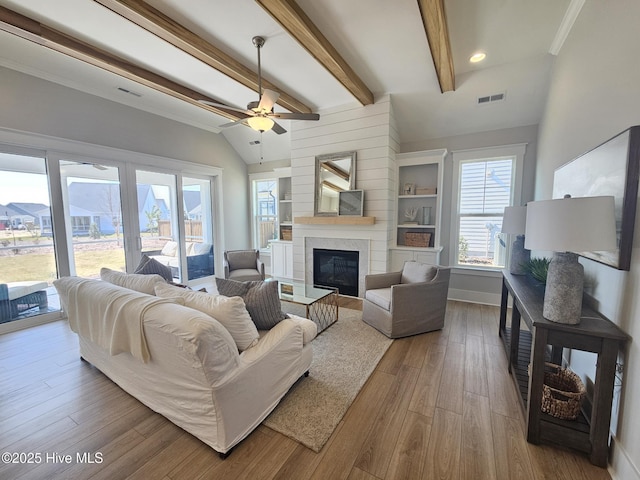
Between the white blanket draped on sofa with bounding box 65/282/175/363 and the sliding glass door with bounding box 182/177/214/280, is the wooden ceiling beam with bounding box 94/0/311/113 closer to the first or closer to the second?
the white blanket draped on sofa with bounding box 65/282/175/363

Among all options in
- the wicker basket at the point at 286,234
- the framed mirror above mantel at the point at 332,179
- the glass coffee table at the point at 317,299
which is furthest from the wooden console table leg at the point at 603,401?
the wicker basket at the point at 286,234

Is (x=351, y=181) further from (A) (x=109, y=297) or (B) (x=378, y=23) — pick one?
(A) (x=109, y=297)

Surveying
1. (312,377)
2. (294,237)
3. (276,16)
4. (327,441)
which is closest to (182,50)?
(276,16)

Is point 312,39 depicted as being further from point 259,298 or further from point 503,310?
point 503,310

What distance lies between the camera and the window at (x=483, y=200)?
391cm

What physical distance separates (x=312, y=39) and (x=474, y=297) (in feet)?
13.6

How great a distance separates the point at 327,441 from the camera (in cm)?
162

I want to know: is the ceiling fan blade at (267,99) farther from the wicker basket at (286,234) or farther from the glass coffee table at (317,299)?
the wicker basket at (286,234)

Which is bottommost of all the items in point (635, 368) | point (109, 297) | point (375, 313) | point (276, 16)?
point (375, 313)

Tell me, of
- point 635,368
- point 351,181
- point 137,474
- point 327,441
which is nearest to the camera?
point 635,368

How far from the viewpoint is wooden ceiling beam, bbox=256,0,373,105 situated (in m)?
2.13

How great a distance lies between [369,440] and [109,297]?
197 centimetres

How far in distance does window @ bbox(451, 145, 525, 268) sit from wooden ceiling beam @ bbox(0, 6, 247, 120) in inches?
168

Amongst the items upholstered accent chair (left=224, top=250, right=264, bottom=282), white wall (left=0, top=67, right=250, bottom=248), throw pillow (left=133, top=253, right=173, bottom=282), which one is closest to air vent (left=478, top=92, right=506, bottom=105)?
upholstered accent chair (left=224, top=250, right=264, bottom=282)
